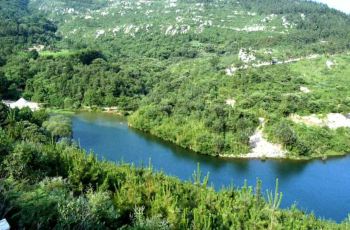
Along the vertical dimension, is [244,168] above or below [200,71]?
below

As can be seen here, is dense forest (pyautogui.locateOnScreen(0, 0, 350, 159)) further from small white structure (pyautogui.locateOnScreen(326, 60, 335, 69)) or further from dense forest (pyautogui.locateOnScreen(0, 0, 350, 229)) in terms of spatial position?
small white structure (pyautogui.locateOnScreen(326, 60, 335, 69))

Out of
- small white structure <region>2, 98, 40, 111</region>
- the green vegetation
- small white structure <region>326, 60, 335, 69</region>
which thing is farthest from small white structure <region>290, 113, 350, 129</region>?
small white structure <region>2, 98, 40, 111</region>

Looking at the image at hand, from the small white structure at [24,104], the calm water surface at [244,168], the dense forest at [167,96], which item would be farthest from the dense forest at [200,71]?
the small white structure at [24,104]

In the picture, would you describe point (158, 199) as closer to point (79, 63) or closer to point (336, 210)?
point (336, 210)

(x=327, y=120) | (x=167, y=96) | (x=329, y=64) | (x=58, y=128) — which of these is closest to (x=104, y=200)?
(x=58, y=128)

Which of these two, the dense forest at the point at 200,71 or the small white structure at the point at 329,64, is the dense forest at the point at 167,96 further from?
the small white structure at the point at 329,64

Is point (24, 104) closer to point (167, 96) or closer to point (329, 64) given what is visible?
point (167, 96)
